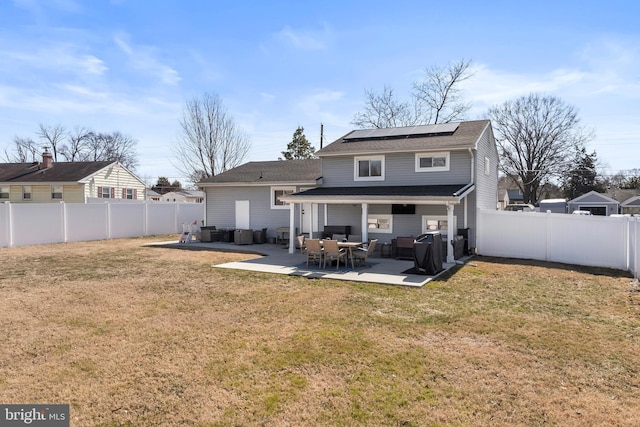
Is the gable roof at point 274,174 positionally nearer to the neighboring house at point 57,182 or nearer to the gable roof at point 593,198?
the neighboring house at point 57,182

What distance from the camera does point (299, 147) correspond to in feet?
121

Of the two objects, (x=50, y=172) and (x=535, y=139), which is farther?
(x=535, y=139)

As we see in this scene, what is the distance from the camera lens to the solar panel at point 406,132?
16031 mm

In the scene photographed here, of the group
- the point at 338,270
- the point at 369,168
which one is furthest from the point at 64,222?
the point at 369,168

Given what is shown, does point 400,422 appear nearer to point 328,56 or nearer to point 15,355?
point 15,355

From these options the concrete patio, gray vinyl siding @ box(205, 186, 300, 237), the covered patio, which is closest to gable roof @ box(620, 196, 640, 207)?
the covered patio

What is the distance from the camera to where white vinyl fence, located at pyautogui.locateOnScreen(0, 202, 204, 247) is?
52.3ft

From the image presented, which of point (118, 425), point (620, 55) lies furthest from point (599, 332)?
point (620, 55)

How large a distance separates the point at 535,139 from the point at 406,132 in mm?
32104

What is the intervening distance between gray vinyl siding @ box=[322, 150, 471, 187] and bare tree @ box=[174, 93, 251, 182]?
15.5 m

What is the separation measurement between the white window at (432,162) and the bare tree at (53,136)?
2119 inches

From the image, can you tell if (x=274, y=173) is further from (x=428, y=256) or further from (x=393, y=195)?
(x=428, y=256)

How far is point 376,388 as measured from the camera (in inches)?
152

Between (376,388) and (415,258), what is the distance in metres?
6.70
